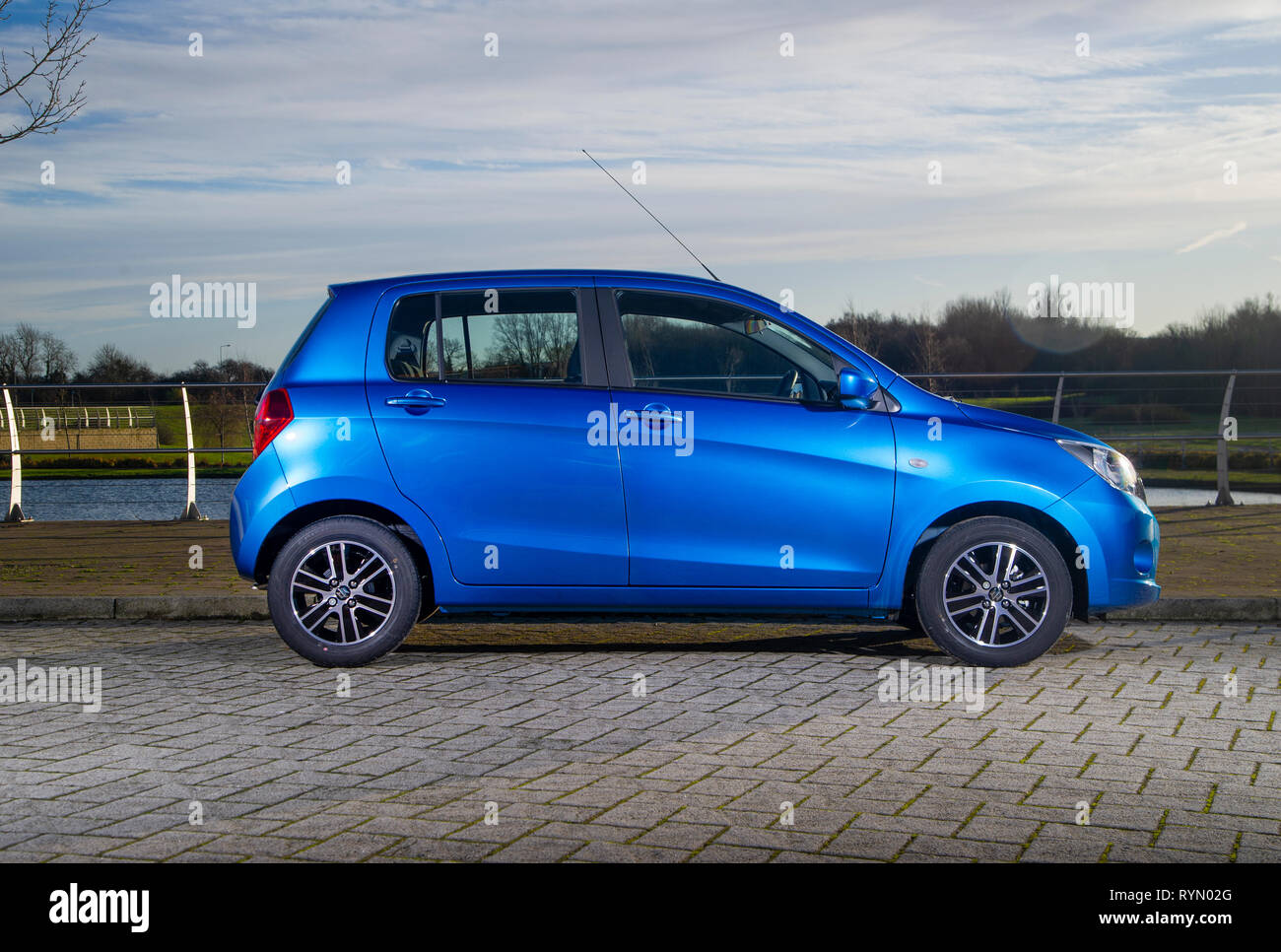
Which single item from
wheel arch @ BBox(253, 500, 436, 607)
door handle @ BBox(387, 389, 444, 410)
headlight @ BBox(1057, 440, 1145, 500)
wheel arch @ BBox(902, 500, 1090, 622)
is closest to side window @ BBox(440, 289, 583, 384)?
door handle @ BBox(387, 389, 444, 410)

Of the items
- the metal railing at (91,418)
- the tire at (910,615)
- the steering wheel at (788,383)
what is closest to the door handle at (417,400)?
the steering wheel at (788,383)

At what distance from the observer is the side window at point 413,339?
21.8ft

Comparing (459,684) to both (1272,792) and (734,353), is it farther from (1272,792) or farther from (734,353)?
(1272,792)

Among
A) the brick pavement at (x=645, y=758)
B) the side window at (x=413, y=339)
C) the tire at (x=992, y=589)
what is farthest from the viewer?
the side window at (x=413, y=339)

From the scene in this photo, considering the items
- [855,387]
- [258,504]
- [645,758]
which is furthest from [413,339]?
[645,758]

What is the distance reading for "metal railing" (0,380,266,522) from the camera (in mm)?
14766

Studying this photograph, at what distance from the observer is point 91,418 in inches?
598

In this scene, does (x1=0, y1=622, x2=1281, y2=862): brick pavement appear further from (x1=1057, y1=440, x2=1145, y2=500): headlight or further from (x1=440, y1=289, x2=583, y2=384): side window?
(x1=440, y1=289, x2=583, y2=384): side window

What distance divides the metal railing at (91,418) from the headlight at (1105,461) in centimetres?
1039

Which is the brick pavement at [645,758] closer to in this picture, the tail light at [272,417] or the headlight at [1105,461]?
the headlight at [1105,461]
